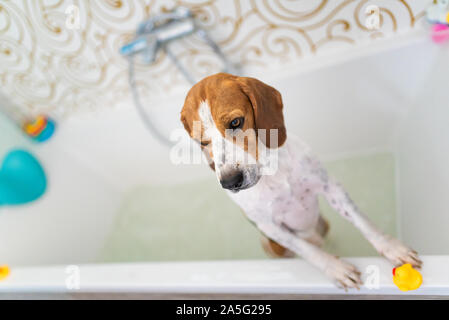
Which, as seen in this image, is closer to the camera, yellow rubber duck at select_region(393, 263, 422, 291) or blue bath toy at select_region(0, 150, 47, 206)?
yellow rubber duck at select_region(393, 263, 422, 291)

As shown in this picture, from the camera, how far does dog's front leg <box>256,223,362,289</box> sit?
0.87 meters

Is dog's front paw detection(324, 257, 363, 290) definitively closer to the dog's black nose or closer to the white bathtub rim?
the white bathtub rim

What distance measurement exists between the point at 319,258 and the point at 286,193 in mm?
210

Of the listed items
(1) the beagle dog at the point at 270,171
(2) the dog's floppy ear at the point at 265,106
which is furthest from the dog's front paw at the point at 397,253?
(2) the dog's floppy ear at the point at 265,106

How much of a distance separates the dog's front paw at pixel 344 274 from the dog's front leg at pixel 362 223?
0.11 m

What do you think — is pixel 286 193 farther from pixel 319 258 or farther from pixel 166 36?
pixel 166 36

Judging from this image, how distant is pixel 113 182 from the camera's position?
194 centimetres

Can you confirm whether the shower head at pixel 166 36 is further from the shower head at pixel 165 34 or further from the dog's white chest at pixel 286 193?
the dog's white chest at pixel 286 193

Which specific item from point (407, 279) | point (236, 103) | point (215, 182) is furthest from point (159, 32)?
point (407, 279)

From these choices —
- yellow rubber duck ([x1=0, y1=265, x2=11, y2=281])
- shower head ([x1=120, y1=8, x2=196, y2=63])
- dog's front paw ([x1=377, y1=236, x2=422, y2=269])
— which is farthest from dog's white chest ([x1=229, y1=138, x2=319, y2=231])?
yellow rubber duck ([x1=0, y1=265, x2=11, y2=281])

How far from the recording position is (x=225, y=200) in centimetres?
143

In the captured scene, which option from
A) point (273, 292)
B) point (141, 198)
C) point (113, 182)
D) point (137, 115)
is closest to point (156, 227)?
point (141, 198)

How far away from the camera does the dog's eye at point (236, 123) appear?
2.28 ft

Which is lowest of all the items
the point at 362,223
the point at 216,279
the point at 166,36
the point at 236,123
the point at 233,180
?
the point at 216,279
